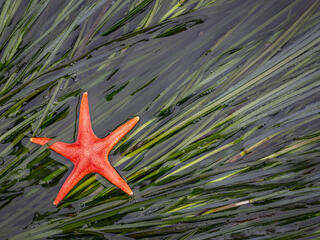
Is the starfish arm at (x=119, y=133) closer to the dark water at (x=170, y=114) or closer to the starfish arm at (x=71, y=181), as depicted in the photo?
the dark water at (x=170, y=114)

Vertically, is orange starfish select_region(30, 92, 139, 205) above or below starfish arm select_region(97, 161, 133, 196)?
above

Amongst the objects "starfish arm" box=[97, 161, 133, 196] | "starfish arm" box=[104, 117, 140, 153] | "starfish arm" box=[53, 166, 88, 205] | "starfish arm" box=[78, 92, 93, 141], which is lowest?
"starfish arm" box=[97, 161, 133, 196]

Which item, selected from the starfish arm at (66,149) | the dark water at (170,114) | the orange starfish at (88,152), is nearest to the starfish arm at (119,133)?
the orange starfish at (88,152)

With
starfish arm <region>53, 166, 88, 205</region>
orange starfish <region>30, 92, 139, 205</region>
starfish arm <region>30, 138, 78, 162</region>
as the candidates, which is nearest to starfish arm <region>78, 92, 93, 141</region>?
orange starfish <region>30, 92, 139, 205</region>

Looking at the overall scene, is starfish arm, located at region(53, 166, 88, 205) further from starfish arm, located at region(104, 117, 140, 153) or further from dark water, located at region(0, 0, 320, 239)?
starfish arm, located at region(104, 117, 140, 153)

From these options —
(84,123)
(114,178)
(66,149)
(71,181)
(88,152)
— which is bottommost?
(114,178)

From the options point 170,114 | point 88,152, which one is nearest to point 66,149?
point 88,152

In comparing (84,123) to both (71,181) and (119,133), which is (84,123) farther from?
(71,181)

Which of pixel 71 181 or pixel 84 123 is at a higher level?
pixel 84 123
